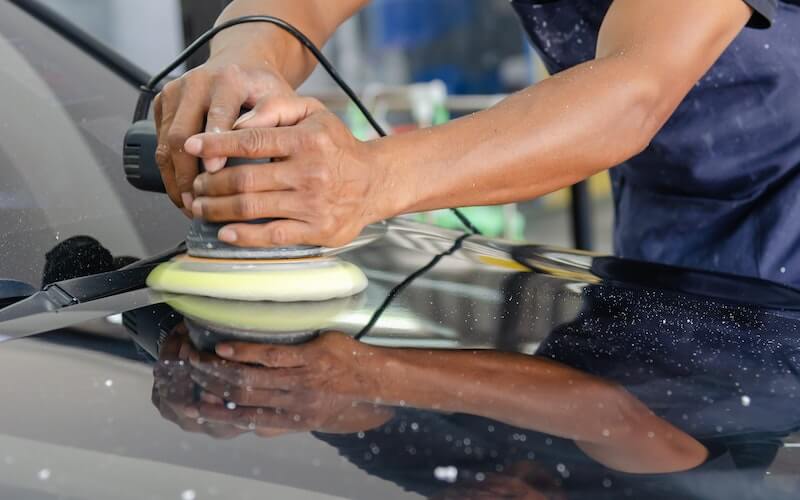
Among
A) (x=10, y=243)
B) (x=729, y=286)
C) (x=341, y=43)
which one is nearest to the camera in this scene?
(x=10, y=243)

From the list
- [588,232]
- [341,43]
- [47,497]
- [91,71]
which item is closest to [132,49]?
[341,43]

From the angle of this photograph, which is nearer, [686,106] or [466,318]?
[466,318]

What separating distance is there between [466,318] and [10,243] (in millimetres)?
472

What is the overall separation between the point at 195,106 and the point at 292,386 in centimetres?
43

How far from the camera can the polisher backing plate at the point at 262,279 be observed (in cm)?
98

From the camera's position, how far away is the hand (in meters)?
0.97

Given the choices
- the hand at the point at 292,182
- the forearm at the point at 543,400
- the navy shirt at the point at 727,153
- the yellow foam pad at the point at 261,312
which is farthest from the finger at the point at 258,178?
the navy shirt at the point at 727,153

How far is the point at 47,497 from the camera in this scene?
0.64m

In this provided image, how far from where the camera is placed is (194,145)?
99 cm

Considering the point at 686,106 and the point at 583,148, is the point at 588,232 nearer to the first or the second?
the point at 686,106

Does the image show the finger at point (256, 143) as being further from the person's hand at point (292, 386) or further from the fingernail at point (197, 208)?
the person's hand at point (292, 386)

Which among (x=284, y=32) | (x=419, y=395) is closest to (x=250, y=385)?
(x=419, y=395)

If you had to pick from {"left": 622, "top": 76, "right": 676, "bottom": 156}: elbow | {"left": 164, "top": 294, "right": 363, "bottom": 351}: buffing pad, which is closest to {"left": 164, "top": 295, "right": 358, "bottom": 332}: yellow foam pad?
{"left": 164, "top": 294, "right": 363, "bottom": 351}: buffing pad

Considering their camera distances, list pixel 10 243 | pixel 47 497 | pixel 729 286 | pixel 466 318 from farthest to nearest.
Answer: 1. pixel 729 286
2. pixel 10 243
3. pixel 466 318
4. pixel 47 497
